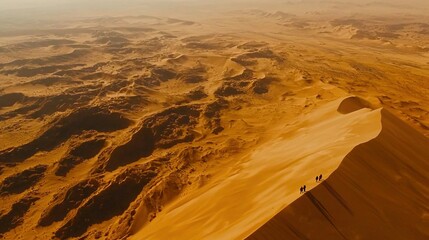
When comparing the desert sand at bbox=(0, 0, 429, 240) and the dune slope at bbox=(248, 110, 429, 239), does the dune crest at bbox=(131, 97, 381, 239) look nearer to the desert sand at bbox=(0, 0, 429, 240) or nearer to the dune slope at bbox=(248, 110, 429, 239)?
the desert sand at bbox=(0, 0, 429, 240)

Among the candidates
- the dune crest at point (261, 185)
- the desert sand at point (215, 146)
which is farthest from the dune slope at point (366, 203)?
the dune crest at point (261, 185)

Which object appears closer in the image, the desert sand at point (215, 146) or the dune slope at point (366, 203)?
the dune slope at point (366, 203)

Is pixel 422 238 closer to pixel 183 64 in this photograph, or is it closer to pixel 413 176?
pixel 413 176

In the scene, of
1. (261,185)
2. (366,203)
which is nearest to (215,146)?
(261,185)

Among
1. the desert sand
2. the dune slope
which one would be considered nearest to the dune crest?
the desert sand

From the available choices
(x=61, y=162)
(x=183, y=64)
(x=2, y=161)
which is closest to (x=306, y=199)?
(x=61, y=162)

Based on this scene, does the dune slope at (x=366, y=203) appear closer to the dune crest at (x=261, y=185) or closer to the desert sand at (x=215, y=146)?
the desert sand at (x=215, y=146)

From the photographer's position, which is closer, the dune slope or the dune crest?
the dune slope
